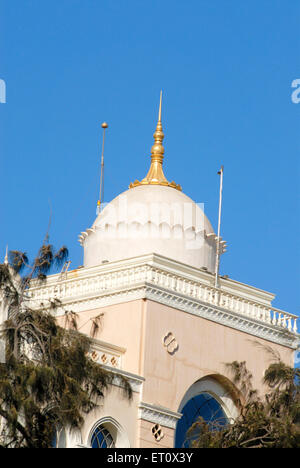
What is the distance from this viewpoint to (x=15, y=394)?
33.1 meters

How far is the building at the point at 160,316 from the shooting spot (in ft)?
135

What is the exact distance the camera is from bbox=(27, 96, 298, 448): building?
41156 millimetres

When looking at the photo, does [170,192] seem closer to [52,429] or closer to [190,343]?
[190,343]

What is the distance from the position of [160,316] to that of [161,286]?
0.86m

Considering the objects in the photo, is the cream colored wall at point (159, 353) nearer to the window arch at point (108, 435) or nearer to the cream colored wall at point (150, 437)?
the cream colored wall at point (150, 437)

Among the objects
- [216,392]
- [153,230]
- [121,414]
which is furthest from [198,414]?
[153,230]

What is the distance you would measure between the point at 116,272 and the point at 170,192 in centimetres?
456

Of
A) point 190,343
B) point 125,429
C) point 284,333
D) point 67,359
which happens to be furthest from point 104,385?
point 284,333

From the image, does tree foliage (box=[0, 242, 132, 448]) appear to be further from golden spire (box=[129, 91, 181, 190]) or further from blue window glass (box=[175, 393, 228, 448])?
golden spire (box=[129, 91, 181, 190])

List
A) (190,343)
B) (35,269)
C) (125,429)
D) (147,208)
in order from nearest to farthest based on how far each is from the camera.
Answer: (35,269), (125,429), (190,343), (147,208)

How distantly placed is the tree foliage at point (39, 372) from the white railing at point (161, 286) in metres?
6.99

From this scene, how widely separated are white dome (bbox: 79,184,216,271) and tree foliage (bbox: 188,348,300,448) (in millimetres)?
4870

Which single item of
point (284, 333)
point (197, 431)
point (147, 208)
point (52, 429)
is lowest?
point (52, 429)

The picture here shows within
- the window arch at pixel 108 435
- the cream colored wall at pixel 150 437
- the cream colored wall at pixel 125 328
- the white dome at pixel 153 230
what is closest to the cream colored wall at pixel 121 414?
the window arch at pixel 108 435
